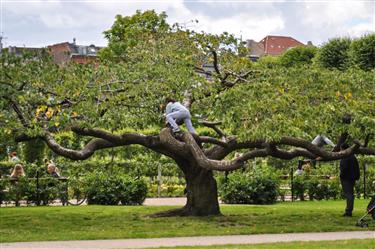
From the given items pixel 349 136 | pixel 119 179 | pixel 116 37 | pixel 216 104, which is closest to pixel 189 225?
pixel 216 104

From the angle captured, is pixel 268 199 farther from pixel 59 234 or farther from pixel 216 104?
pixel 59 234

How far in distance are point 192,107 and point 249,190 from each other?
17.7 feet

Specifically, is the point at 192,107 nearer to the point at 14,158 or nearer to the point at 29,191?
the point at 29,191

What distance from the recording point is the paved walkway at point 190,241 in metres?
11.8

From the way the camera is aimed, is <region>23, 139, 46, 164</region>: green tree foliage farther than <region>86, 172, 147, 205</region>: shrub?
Yes

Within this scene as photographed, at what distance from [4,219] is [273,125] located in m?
6.72

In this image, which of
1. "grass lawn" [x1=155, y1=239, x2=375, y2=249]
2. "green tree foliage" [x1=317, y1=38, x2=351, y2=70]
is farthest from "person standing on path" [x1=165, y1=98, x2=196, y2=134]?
"green tree foliage" [x1=317, y1=38, x2=351, y2=70]

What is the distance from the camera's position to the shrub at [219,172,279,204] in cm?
2173

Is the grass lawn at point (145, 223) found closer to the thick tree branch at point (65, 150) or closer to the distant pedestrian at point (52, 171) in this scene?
the thick tree branch at point (65, 150)

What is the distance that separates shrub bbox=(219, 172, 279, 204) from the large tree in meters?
4.82

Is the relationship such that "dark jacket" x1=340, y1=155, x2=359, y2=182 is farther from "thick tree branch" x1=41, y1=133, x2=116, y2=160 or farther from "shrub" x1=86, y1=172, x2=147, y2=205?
"shrub" x1=86, y1=172, x2=147, y2=205

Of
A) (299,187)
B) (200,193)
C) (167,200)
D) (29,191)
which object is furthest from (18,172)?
(299,187)

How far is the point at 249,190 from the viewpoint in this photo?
21.7 m

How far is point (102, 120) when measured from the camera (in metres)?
15.3
